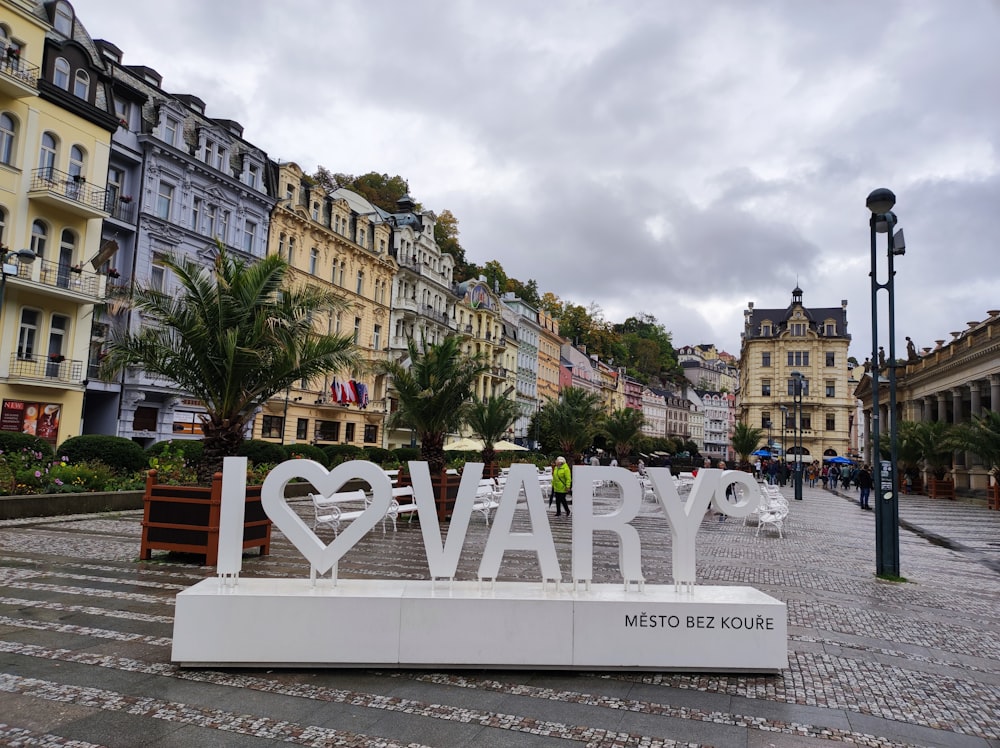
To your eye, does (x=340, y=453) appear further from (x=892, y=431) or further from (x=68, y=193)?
(x=892, y=431)

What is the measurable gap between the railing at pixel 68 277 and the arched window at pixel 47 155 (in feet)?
10.5

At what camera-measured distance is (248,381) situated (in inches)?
509

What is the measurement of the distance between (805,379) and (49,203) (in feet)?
270

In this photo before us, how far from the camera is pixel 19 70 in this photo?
2384 cm

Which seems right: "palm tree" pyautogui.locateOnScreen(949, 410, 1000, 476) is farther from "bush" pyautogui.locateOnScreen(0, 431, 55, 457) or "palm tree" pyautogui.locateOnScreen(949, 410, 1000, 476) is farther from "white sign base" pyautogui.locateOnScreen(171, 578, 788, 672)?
"bush" pyautogui.locateOnScreen(0, 431, 55, 457)

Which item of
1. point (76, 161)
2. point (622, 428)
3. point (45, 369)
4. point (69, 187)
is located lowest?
point (622, 428)

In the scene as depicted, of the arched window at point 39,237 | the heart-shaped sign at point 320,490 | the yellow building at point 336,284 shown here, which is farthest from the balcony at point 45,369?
the heart-shaped sign at point 320,490

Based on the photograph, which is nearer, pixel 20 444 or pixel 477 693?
pixel 477 693

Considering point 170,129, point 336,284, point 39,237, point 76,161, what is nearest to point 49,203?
point 39,237

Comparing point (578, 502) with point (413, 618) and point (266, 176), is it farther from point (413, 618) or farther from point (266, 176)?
point (266, 176)

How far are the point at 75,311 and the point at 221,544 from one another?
25438 millimetres

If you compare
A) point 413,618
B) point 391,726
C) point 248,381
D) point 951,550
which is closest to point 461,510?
point 413,618

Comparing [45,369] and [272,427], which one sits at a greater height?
[45,369]

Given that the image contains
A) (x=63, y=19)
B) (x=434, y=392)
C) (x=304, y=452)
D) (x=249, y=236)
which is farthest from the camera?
(x=249, y=236)
